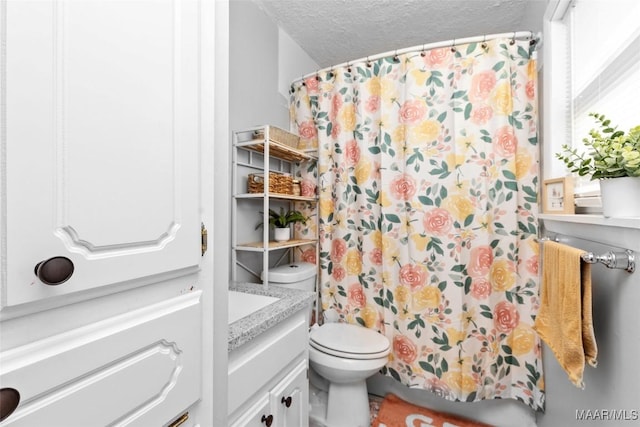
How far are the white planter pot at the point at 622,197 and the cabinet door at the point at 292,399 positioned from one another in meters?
1.17

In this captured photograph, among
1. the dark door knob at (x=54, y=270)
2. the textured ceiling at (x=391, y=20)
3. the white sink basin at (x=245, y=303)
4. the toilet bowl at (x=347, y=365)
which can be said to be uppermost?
the textured ceiling at (x=391, y=20)

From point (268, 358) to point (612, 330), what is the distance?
1.03m

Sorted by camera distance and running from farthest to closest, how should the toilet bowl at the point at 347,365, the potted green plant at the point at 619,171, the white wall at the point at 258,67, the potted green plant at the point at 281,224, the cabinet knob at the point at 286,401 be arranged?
the potted green plant at the point at 281,224 → the white wall at the point at 258,67 → the toilet bowl at the point at 347,365 → the cabinet knob at the point at 286,401 → the potted green plant at the point at 619,171

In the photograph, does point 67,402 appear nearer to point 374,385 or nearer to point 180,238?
point 180,238

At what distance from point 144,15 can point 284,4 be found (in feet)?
4.80

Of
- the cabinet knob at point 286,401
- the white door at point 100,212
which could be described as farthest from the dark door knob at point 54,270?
the cabinet knob at point 286,401

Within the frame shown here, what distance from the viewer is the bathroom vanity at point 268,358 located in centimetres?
87

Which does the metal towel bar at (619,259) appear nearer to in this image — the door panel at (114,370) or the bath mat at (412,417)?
the door panel at (114,370)

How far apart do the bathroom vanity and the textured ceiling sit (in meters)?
1.65

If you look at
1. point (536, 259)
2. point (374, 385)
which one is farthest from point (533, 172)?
point (374, 385)

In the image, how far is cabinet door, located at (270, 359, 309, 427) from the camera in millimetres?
1069

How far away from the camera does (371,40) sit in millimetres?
2004

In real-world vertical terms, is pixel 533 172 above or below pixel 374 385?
above

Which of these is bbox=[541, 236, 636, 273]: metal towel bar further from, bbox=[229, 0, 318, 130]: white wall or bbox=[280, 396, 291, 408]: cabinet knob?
bbox=[229, 0, 318, 130]: white wall
